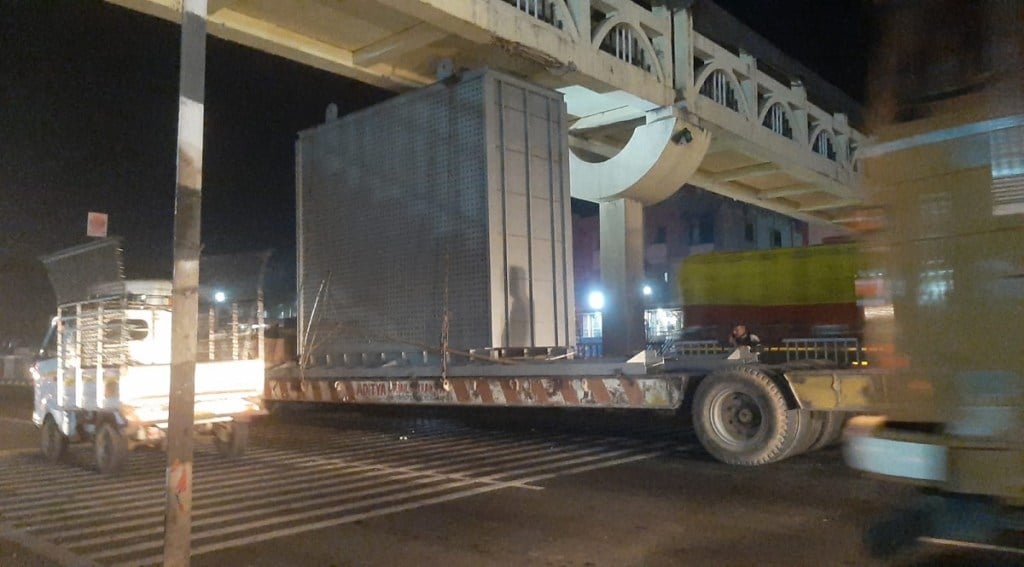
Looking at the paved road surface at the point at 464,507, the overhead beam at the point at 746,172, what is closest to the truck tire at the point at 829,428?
the paved road surface at the point at 464,507

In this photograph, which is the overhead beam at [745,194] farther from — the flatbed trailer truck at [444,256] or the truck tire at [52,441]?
the truck tire at [52,441]

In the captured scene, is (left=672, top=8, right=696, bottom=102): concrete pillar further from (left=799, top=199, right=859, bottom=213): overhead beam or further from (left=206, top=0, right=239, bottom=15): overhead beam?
(left=799, top=199, right=859, bottom=213): overhead beam

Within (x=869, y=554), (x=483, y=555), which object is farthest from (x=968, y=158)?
(x=483, y=555)

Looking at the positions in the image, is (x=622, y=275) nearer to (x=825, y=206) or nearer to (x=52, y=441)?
(x=52, y=441)

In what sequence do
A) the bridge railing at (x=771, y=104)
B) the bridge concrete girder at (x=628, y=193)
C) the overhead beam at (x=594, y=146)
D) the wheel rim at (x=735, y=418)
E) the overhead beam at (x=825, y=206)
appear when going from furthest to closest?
the overhead beam at (x=825, y=206) < the overhead beam at (x=594, y=146) < the bridge railing at (x=771, y=104) < the bridge concrete girder at (x=628, y=193) < the wheel rim at (x=735, y=418)

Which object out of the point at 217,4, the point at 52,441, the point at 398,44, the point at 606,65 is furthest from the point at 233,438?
the point at 606,65

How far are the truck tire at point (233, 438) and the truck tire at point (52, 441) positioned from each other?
2.19 meters

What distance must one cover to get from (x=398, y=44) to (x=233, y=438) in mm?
7356

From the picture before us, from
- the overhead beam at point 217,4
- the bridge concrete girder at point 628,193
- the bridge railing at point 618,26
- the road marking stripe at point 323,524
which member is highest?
the bridge railing at point 618,26

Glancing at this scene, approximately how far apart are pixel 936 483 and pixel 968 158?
1.63 metres

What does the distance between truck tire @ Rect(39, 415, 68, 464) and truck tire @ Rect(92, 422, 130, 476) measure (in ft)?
4.59

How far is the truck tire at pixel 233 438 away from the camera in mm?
11688

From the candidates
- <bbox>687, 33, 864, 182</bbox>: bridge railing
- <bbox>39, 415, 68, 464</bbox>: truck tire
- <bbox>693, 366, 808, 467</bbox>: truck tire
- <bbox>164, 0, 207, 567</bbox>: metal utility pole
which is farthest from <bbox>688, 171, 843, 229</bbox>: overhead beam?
<bbox>164, 0, 207, 567</bbox>: metal utility pole

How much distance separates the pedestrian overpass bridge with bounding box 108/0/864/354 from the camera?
13.8 m
